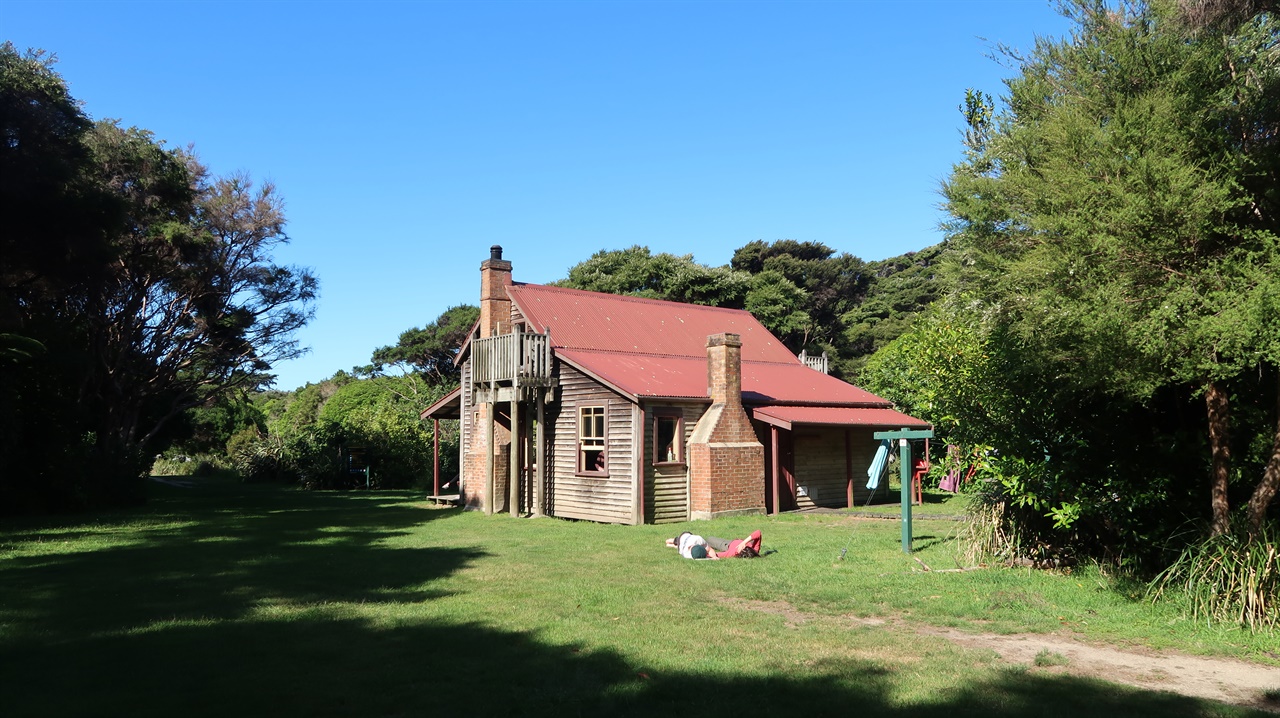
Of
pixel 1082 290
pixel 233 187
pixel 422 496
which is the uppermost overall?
pixel 233 187

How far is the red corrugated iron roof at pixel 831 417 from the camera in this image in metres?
21.2

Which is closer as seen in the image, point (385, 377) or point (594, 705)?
point (594, 705)

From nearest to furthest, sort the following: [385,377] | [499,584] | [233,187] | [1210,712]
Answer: [1210,712], [499,584], [233,187], [385,377]

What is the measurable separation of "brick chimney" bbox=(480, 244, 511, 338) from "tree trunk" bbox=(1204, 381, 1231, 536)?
1814cm

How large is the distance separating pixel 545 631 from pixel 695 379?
47.8ft

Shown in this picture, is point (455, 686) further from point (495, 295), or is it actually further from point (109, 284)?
point (109, 284)

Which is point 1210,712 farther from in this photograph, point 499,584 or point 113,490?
point 113,490

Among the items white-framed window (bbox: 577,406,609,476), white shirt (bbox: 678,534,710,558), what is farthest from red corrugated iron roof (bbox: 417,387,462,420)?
white shirt (bbox: 678,534,710,558)

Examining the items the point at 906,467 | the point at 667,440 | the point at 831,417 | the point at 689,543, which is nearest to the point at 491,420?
the point at 667,440

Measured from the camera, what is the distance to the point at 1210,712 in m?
5.72

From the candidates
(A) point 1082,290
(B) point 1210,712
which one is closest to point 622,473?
(A) point 1082,290

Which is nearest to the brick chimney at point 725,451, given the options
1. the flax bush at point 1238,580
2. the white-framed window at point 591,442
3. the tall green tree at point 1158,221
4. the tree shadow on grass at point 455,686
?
the white-framed window at point 591,442

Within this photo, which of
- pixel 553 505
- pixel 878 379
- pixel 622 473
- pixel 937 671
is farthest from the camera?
pixel 878 379

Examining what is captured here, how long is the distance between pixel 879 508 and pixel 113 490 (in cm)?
2173
